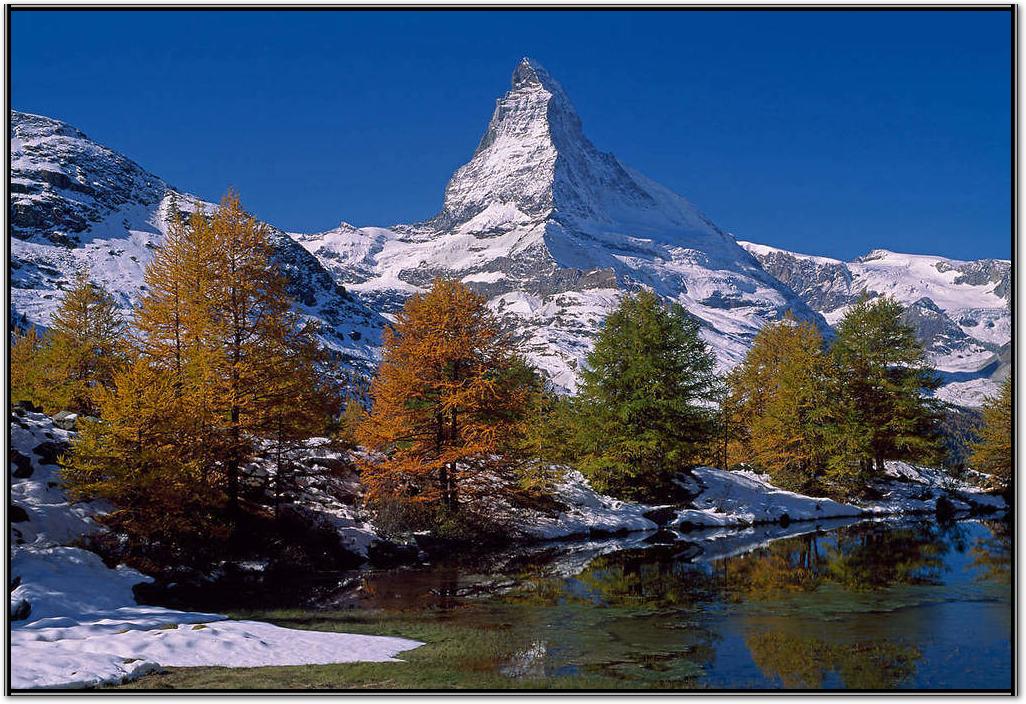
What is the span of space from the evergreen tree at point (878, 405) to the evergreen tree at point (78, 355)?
3459 cm

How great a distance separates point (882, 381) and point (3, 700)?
133 feet

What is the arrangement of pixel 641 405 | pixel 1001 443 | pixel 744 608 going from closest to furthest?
pixel 744 608 < pixel 1001 443 < pixel 641 405

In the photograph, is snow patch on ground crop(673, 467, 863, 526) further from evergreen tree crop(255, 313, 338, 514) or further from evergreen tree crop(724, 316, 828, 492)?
evergreen tree crop(255, 313, 338, 514)

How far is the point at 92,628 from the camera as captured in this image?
13.8m

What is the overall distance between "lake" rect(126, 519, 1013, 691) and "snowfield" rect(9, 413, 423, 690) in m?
0.85

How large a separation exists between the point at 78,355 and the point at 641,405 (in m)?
26.3

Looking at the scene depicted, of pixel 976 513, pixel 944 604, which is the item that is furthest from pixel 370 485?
pixel 976 513

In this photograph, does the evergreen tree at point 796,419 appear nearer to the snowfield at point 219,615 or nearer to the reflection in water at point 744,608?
the snowfield at point 219,615

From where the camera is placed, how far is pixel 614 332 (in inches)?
1556

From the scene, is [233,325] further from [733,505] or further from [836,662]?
[733,505]

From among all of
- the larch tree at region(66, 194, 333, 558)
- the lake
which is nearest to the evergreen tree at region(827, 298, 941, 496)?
the lake

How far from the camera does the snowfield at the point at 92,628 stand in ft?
36.6

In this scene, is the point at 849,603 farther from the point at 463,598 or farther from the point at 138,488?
the point at 138,488

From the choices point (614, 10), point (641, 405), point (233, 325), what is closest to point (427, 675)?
point (614, 10)
